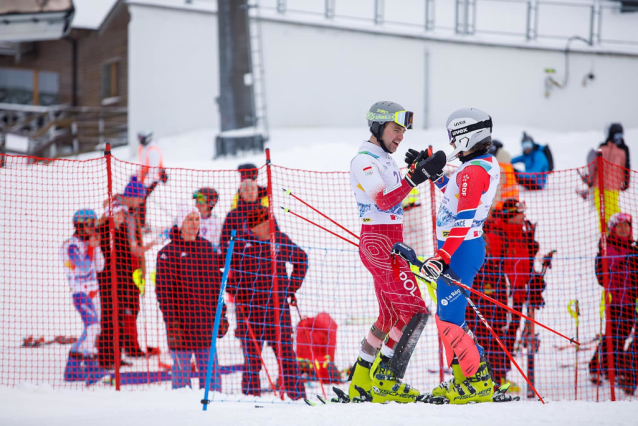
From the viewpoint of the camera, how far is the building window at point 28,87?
23484 millimetres

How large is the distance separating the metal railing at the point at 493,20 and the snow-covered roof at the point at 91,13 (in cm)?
804

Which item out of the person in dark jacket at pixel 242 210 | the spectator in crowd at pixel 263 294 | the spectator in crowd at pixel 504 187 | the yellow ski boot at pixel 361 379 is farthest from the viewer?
the spectator in crowd at pixel 504 187

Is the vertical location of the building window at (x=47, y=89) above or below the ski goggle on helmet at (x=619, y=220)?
above

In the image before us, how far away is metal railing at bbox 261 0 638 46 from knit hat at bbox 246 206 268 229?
1122 cm

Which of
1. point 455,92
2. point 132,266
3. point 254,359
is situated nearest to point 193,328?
point 254,359

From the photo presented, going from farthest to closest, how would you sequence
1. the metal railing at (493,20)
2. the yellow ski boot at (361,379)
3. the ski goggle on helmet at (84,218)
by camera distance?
the metal railing at (493,20)
the ski goggle on helmet at (84,218)
the yellow ski boot at (361,379)

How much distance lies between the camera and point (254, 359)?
5.91 meters

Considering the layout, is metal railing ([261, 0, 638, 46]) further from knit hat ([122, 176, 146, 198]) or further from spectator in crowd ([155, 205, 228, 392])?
spectator in crowd ([155, 205, 228, 392])

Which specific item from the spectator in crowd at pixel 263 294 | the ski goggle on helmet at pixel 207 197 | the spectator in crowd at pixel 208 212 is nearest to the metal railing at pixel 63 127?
the spectator in crowd at pixel 208 212

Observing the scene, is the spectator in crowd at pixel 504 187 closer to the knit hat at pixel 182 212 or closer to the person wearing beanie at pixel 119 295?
the knit hat at pixel 182 212

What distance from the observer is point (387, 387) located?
4578 mm

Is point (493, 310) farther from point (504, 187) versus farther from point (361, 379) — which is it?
point (361, 379)

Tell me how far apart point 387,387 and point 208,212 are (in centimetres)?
276

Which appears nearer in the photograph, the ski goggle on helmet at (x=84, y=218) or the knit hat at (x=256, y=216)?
the knit hat at (x=256, y=216)
